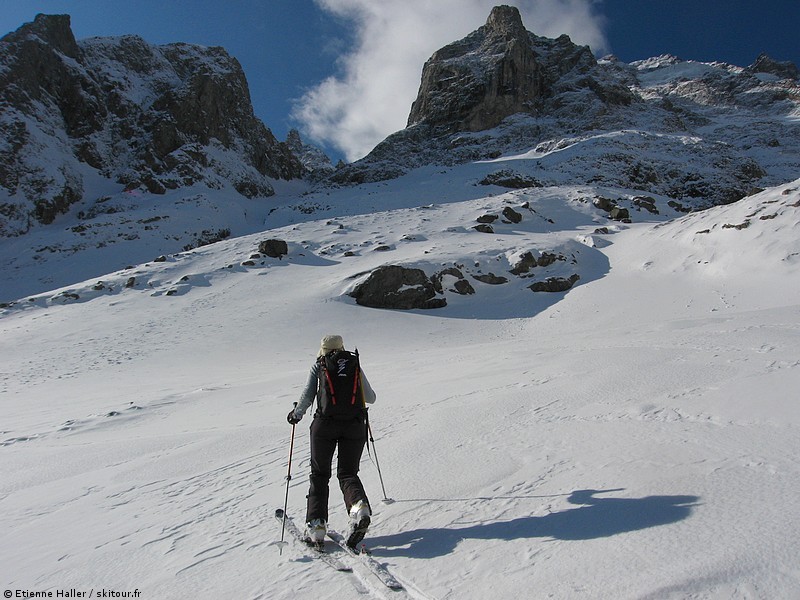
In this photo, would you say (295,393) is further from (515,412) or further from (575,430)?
(575,430)

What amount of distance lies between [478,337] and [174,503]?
12.8 meters

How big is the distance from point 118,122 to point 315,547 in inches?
2963

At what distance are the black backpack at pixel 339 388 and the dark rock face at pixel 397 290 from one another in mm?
15939

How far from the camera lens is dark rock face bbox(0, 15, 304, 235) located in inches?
1950

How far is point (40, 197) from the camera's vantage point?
47.2 meters

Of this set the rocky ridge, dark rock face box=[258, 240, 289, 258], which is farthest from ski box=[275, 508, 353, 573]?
the rocky ridge

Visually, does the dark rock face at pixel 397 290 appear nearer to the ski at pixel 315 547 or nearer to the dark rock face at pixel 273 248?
the dark rock face at pixel 273 248

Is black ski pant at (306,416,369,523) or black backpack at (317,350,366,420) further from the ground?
black backpack at (317,350,366,420)

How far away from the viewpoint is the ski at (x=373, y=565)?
2.56 metres

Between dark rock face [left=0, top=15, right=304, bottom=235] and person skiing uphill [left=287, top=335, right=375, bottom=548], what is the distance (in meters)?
55.6

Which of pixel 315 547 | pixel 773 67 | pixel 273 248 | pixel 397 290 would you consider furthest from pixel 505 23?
pixel 315 547

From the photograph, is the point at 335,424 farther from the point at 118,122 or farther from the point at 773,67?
the point at 773,67

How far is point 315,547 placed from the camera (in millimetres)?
3098

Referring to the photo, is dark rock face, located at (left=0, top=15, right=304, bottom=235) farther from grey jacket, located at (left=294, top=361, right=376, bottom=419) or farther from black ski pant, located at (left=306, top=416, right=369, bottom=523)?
black ski pant, located at (left=306, top=416, right=369, bottom=523)
